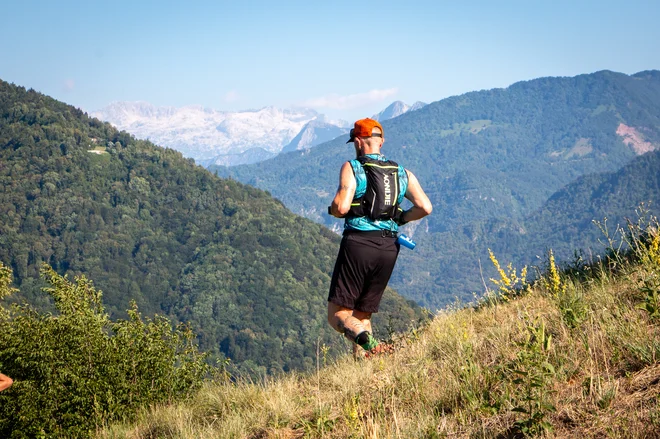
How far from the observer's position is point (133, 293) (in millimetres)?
145125

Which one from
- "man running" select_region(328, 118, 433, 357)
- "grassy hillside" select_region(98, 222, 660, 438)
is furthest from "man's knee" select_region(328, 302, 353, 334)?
"grassy hillside" select_region(98, 222, 660, 438)

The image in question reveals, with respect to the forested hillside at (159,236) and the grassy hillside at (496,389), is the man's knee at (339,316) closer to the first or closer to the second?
the grassy hillside at (496,389)

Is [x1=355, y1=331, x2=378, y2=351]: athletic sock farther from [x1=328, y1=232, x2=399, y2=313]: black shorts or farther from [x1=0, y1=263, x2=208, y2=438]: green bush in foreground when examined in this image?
[x1=0, y1=263, x2=208, y2=438]: green bush in foreground

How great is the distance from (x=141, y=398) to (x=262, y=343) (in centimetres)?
12443

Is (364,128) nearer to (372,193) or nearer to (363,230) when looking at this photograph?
(372,193)

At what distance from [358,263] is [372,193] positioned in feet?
1.84

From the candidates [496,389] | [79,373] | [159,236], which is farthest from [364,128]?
[159,236]

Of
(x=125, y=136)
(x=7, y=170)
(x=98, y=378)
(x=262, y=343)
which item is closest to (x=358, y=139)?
(x=98, y=378)

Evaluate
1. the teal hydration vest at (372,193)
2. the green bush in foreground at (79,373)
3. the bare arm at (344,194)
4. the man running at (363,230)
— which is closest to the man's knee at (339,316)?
the man running at (363,230)

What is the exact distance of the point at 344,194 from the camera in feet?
14.8

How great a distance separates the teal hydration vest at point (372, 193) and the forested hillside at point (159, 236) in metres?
119

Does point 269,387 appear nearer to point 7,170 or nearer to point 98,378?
point 98,378

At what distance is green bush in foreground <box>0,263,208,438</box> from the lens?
658 centimetres

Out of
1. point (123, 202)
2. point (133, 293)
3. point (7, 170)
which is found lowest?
point (133, 293)
